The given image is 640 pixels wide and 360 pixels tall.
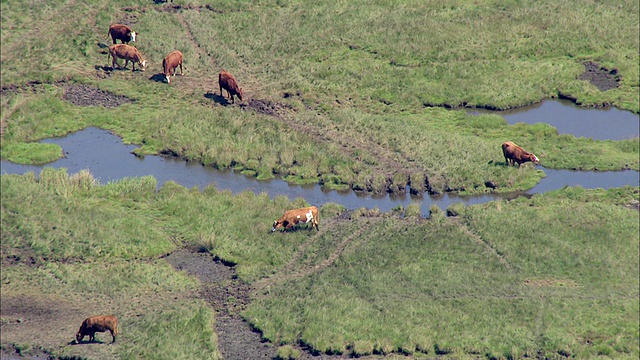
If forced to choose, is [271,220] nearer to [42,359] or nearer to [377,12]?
[42,359]

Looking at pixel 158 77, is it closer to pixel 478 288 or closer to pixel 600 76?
pixel 478 288

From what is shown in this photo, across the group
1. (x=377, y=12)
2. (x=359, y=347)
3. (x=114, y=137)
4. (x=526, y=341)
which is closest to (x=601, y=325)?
(x=526, y=341)

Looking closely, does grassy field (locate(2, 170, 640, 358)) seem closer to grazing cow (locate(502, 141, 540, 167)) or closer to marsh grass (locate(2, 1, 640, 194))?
grazing cow (locate(502, 141, 540, 167))

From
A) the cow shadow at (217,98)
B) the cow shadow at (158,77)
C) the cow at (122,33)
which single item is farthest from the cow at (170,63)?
the cow at (122,33)

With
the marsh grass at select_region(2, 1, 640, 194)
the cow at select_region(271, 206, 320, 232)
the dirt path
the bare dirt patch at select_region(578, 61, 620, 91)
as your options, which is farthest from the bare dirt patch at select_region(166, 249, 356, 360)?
the bare dirt patch at select_region(578, 61, 620, 91)

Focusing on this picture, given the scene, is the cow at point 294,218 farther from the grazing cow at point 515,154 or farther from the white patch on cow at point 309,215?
the grazing cow at point 515,154

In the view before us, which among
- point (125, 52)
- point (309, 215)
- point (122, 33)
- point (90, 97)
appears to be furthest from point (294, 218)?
point (122, 33)
